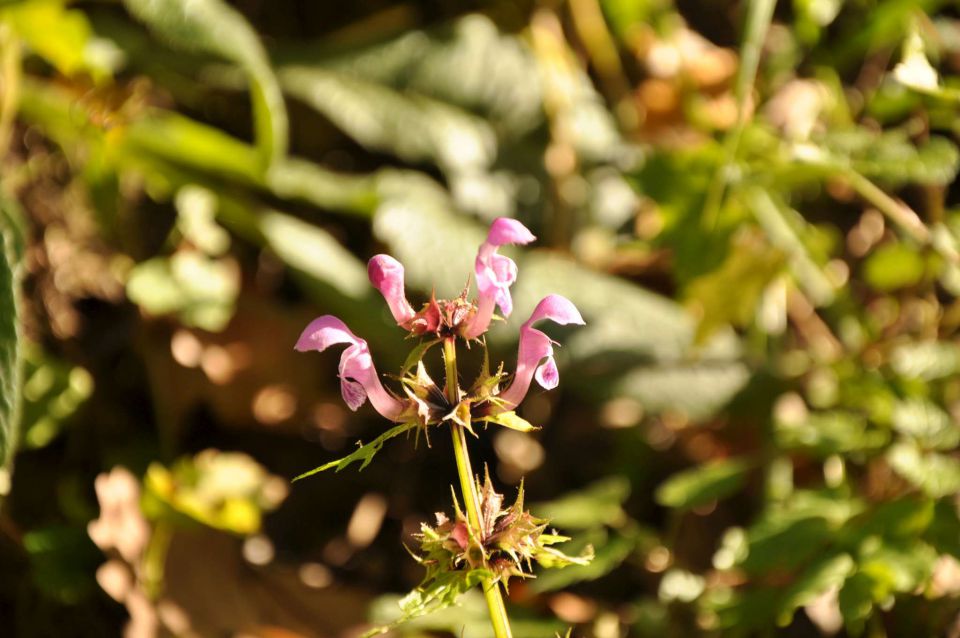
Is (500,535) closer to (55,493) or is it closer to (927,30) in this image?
(55,493)

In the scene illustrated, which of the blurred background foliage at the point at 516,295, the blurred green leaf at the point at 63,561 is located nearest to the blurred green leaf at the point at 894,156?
the blurred background foliage at the point at 516,295

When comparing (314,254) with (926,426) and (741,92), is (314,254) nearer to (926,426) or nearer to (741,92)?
(741,92)

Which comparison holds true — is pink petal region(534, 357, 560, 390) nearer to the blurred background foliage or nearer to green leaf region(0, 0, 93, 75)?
the blurred background foliage

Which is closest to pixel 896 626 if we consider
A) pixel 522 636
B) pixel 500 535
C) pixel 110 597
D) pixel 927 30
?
pixel 522 636

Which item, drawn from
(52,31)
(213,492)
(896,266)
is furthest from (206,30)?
(896,266)

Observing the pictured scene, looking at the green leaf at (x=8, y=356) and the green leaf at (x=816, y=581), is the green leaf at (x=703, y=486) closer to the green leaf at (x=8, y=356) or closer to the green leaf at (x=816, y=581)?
the green leaf at (x=816, y=581)

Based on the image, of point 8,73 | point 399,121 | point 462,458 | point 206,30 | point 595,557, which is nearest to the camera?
point 462,458

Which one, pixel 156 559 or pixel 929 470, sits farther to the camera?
pixel 156 559
